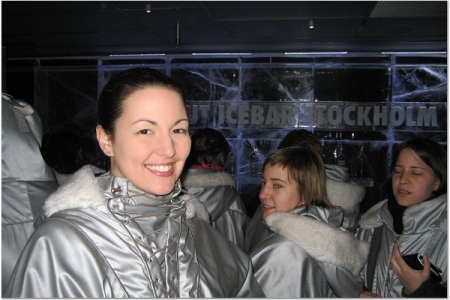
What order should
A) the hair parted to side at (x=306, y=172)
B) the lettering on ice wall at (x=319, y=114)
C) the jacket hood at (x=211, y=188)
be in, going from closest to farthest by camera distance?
the hair parted to side at (x=306, y=172)
the jacket hood at (x=211, y=188)
the lettering on ice wall at (x=319, y=114)

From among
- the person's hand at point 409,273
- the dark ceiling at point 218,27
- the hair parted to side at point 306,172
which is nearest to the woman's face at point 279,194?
the hair parted to side at point 306,172

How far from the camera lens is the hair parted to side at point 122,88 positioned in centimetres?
106

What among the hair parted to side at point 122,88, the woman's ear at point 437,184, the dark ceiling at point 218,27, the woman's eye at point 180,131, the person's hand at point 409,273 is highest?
the dark ceiling at point 218,27

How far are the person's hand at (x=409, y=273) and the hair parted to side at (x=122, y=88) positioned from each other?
122 cm

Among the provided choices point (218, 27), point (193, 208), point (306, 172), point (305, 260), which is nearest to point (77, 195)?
point (193, 208)

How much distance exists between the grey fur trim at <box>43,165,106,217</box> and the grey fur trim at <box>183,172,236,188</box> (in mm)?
1491

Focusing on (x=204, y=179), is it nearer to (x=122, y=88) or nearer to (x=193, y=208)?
(x=193, y=208)

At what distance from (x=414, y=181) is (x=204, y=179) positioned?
123cm

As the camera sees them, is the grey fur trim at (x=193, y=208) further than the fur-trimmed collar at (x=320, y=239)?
No

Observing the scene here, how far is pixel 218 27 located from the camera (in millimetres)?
4445

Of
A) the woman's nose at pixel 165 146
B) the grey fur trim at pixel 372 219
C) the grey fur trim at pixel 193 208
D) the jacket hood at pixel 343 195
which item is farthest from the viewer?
the jacket hood at pixel 343 195

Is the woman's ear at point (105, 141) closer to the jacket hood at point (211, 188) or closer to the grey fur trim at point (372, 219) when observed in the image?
the jacket hood at point (211, 188)

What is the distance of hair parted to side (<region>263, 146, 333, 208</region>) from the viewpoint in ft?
6.02

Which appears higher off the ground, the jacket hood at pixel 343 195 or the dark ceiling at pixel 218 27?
the dark ceiling at pixel 218 27
